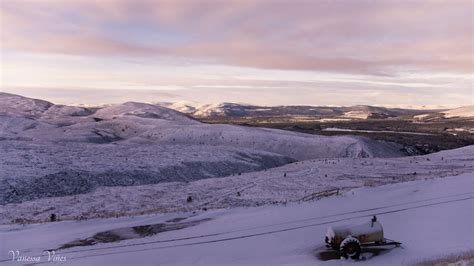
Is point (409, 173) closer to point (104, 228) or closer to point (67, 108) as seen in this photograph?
point (104, 228)

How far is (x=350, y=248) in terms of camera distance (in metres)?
16.2

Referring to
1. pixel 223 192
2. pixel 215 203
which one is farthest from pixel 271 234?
pixel 223 192

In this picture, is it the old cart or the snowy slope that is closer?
the old cart

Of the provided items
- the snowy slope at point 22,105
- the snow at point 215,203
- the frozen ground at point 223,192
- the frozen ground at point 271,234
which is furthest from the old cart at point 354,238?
the snowy slope at point 22,105

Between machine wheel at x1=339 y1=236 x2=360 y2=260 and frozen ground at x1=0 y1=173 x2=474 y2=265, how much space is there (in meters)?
0.30

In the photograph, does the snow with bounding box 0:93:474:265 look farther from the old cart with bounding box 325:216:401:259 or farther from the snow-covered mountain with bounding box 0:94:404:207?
the old cart with bounding box 325:216:401:259

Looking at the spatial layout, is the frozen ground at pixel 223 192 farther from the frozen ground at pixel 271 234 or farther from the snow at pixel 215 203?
the frozen ground at pixel 271 234

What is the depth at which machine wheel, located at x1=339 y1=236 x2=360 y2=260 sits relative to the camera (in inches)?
635

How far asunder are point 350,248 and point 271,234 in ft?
15.0

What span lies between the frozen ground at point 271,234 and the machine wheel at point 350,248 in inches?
11.6

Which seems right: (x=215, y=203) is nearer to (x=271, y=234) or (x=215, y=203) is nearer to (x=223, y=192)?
(x=223, y=192)

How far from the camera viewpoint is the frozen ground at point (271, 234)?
1678 cm

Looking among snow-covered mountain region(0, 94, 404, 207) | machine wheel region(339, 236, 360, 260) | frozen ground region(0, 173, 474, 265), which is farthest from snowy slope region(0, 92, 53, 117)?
machine wheel region(339, 236, 360, 260)

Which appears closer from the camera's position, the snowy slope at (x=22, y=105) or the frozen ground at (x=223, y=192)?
the frozen ground at (x=223, y=192)
